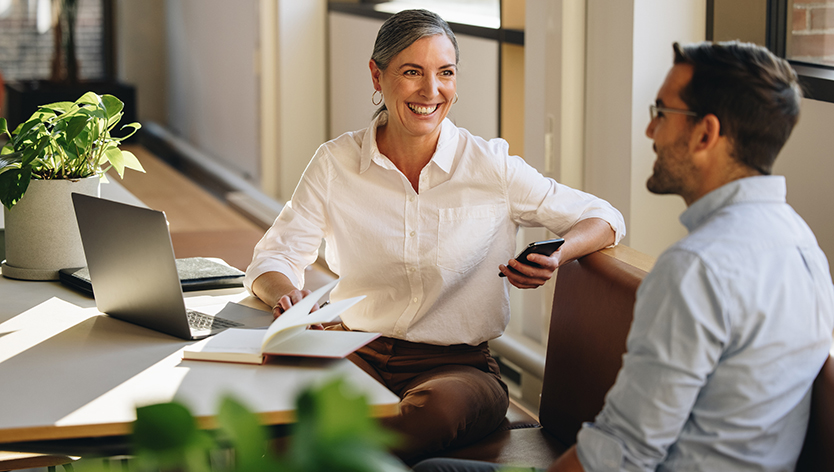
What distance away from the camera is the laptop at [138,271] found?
1577 mm

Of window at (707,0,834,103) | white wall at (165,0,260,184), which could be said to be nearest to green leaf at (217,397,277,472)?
window at (707,0,834,103)

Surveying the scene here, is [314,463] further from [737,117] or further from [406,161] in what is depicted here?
[406,161]

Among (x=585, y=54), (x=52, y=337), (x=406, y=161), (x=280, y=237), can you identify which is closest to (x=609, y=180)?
(x=585, y=54)

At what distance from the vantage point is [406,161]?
6.85 ft

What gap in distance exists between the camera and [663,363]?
3.62 ft

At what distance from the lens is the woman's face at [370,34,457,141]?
203cm

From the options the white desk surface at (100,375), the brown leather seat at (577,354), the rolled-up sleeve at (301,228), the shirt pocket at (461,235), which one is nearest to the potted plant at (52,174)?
the white desk surface at (100,375)

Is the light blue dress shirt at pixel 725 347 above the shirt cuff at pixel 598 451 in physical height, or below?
above

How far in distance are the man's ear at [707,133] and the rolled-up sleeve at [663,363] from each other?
Result: 18 cm

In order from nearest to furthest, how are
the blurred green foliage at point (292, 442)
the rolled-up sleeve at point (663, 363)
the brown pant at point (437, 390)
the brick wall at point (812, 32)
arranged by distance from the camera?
the blurred green foliage at point (292, 442), the rolled-up sleeve at point (663, 363), the brown pant at point (437, 390), the brick wall at point (812, 32)

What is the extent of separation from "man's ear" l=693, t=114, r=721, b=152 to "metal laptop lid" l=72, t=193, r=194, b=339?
89 centimetres

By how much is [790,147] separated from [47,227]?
1.95 m

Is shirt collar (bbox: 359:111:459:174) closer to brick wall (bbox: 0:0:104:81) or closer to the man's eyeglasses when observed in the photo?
the man's eyeglasses

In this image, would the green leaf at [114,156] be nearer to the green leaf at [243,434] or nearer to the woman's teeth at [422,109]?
the woman's teeth at [422,109]
